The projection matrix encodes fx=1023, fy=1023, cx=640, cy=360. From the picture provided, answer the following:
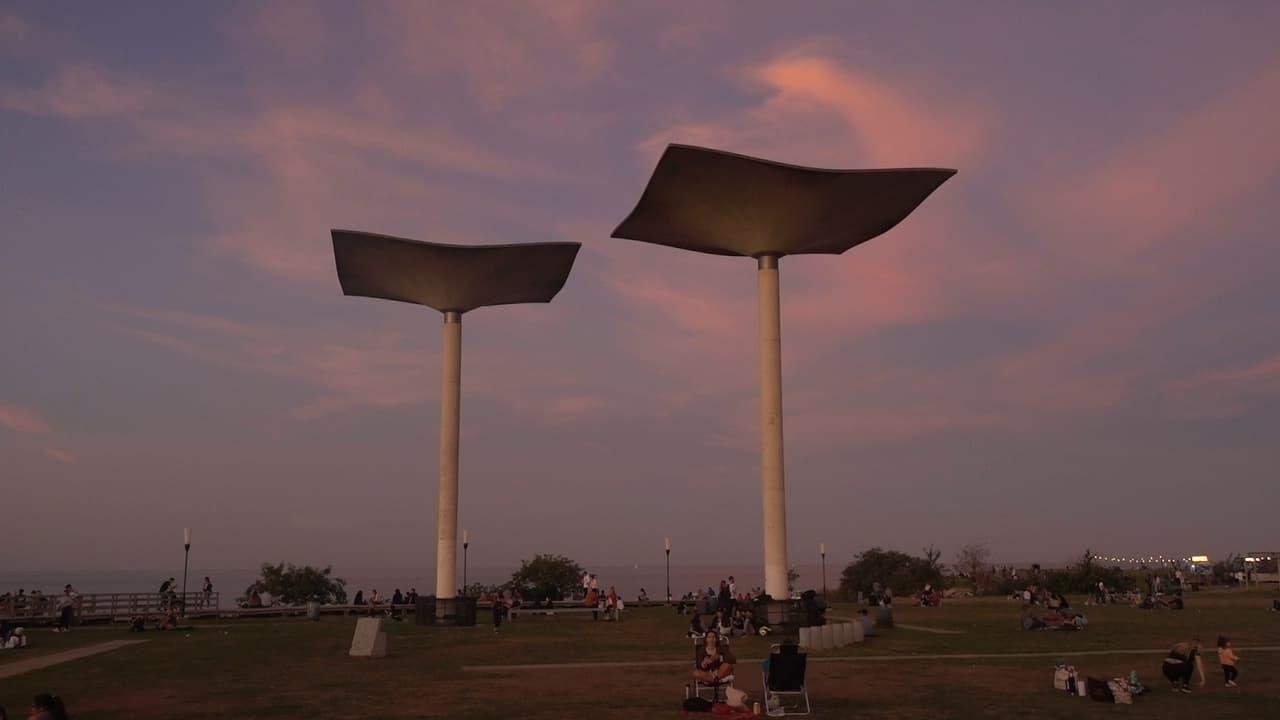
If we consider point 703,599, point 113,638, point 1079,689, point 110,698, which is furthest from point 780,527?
point 113,638

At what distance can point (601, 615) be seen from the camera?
110 ft

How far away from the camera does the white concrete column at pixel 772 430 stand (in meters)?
26.0

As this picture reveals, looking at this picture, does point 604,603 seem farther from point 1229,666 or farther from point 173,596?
point 1229,666

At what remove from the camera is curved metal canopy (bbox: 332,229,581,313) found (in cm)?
3144

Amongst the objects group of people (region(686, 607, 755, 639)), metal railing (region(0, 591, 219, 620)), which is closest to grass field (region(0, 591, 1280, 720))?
group of people (region(686, 607, 755, 639))

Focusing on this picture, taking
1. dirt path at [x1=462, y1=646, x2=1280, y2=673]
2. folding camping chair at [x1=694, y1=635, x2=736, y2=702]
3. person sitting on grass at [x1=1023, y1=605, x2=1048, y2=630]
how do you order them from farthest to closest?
1. person sitting on grass at [x1=1023, y1=605, x2=1048, y2=630]
2. dirt path at [x1=462, y1=646, x2=1280, y2=673]
3. folding camping chair at [x1=694, y1=635, x2=736, y2=702]

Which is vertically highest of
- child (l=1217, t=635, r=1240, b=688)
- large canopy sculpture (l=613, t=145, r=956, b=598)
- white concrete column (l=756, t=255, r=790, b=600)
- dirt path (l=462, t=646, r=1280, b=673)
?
large canopy sculpture (l=613, t=145, r=956, b=598)

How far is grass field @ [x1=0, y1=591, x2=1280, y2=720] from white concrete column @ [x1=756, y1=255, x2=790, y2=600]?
2.70 m

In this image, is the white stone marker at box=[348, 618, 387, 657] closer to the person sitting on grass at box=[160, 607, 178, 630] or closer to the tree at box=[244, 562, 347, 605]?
the person sitting on grass at box=[160, 607, 178, 630]

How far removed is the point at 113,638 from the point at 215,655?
23.5ft

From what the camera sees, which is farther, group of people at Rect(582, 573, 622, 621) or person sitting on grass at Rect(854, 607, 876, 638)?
group of people at Rect(582, 573, 622, 621)

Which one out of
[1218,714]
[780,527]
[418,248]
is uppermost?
[418,248]

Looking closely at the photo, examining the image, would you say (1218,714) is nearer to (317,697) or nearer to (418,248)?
(317,697)

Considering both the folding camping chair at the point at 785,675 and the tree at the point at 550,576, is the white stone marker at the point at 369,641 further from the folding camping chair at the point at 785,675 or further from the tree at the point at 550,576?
the tree at the point at 550,576
